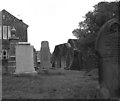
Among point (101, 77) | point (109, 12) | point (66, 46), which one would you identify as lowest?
point (101, 77)

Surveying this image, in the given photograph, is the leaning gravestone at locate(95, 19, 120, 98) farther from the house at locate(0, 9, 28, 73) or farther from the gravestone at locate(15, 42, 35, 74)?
the house at locate(0, 9, 28, 73)

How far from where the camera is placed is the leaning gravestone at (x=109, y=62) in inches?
265

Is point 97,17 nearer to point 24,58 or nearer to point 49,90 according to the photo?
point 24,58

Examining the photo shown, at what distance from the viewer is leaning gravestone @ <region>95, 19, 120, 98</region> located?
22.0 ft

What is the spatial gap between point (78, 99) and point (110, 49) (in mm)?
1686

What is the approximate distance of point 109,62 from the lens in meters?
6.77

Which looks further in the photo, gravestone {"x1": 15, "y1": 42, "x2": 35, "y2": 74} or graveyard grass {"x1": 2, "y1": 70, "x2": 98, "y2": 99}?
gravestone {"x1": 15, "y1": 42, "x2": 35, "y2": 74}

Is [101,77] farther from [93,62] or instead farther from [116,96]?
[93,62]

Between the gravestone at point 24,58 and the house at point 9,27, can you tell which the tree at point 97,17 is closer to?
the gravestone at point 24,58

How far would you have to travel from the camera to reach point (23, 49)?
1370cm

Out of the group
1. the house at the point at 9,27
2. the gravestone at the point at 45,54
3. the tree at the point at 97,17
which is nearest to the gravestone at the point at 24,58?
the gravestone at the point at 45,54

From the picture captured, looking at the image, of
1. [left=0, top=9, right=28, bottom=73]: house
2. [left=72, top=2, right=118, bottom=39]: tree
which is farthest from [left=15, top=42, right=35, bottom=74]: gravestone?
[left=0, top=9, right=28, bottom=73]: house

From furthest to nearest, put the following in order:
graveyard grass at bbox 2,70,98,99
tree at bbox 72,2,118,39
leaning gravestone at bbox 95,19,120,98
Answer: tree at bbox 72,2,118,39 < leaning gravestone at bbox 95,19,120,98 < graveyard grass at bbox 2,70,98,99

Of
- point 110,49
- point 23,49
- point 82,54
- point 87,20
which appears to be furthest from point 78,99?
point 87,20
